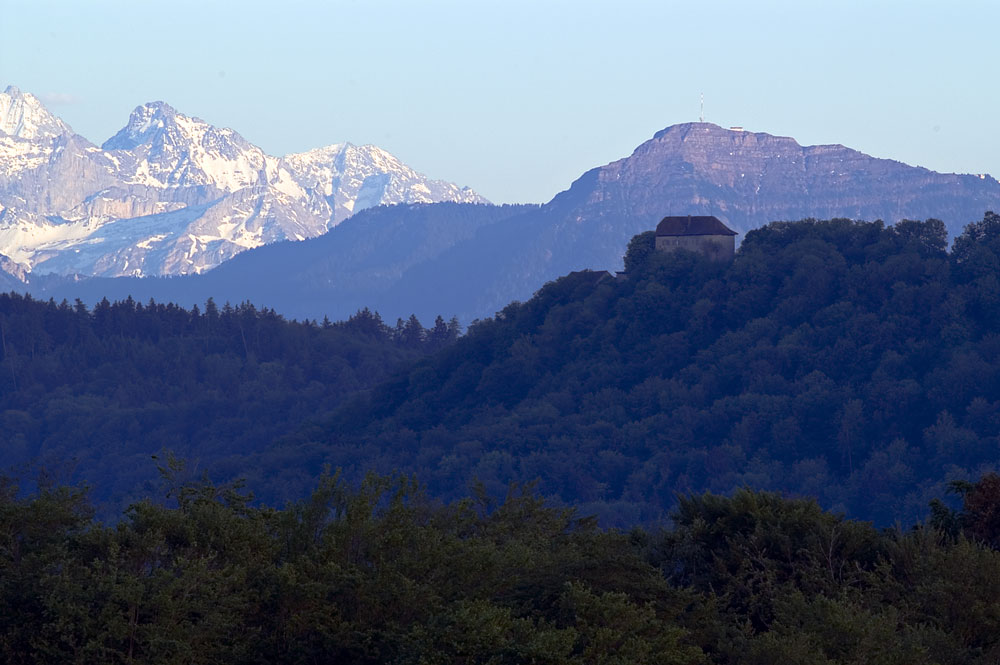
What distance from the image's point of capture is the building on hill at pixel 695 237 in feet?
522

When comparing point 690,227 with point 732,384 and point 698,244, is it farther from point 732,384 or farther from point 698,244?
point 732,384

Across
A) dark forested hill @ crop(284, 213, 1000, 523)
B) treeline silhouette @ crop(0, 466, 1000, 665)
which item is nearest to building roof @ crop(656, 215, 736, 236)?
dark forested hill @ crop(284, 213, 1000, 523)

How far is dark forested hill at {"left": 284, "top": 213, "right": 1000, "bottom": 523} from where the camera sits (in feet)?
478

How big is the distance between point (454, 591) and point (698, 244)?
13020 centimetres

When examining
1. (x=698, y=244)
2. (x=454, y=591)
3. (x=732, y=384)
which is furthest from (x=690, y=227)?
(x=454, y=591)

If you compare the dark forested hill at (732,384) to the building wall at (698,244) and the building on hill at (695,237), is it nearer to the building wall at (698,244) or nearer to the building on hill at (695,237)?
the building wall at (698,244)

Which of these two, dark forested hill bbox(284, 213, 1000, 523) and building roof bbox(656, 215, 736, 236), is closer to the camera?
dark forested hill bbox(284, 213, 1000, 523)

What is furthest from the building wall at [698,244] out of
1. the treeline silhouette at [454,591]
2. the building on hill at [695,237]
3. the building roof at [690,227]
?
the treeline silhouette at [454,591]

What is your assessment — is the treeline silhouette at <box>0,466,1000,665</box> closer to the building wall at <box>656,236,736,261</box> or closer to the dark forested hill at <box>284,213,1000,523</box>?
the dark forested hill at <box>284,213,1000,523</box>

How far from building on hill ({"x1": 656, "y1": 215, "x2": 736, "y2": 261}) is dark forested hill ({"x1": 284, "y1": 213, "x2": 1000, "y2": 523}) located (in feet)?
5.86

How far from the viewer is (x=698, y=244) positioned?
525 ft

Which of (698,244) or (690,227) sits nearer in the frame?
(698,244)

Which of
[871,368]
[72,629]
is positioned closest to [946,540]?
[72,629]

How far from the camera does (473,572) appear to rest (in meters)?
32.5
